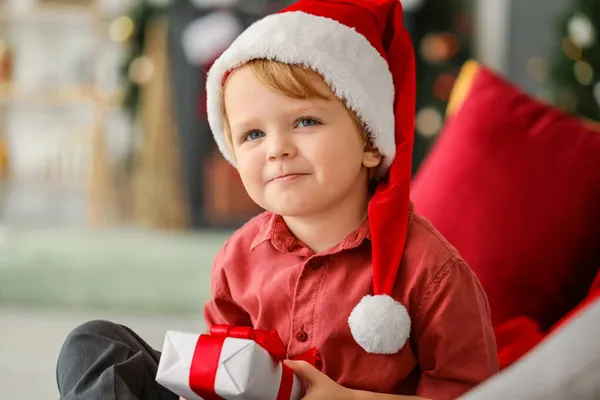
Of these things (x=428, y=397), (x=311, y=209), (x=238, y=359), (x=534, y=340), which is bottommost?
(x=534, y=340)

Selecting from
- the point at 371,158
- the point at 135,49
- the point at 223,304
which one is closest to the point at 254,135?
the point at 371,158

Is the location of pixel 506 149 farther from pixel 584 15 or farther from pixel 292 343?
pixel 584 15

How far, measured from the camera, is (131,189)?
17.0ft

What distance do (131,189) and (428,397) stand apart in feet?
14.3

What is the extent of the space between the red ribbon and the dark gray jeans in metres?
0.17

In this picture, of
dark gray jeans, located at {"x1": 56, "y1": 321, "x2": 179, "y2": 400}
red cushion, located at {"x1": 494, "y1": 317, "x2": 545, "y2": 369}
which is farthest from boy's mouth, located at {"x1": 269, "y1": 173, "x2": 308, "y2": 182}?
red cushion, located at {"x1": 494, "y1": 317, "x2": 545, "y2": 369}

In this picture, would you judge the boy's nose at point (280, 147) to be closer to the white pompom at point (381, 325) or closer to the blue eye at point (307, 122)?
the blue eye at point (307, 122)

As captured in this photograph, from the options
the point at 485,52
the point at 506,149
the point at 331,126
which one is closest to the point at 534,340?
the point at 506,149

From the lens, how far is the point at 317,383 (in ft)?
3.21

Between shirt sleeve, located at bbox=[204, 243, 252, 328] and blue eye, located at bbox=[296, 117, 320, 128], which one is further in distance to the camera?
shirt sleeve, located at bbox=[204, 243, 252, 328]

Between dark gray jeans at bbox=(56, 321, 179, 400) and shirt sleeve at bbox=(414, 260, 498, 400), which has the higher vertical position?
shirt sleeve at bbox=(414, 260, 498, 400)

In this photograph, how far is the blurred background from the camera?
3.63m

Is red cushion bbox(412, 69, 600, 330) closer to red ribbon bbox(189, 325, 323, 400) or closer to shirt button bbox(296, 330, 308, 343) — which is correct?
shirt button bbox(296, 330, 308, 343)

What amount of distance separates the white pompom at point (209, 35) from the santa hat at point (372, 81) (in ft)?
11.2
